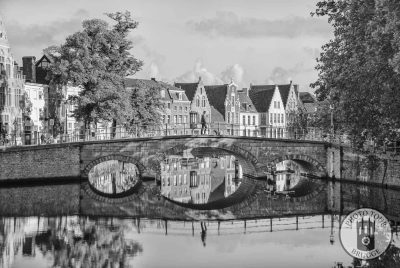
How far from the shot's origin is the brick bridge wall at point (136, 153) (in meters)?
45.7

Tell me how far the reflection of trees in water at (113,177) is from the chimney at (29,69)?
11111 mm

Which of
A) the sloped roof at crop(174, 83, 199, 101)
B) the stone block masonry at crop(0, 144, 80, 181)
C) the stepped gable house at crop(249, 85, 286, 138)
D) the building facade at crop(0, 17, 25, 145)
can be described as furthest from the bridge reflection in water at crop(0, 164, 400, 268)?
the stepped gable house at crop(249, 85, 286, 138)

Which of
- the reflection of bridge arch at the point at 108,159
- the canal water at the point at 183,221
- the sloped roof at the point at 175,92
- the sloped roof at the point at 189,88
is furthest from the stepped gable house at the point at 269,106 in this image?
the reflection of bridge arch at the point at 108,159

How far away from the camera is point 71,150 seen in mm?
47625

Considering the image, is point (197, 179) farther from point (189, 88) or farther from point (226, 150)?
point (189, 88)

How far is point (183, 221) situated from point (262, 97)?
226 feet

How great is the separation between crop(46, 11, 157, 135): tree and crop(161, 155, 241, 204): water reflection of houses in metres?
6.32

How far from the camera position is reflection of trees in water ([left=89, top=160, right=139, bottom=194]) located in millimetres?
47672

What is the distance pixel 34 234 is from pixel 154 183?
19.9 m

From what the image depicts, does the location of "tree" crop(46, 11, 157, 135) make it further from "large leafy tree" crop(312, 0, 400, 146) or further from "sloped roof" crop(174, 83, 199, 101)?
"sloped roof" crop(174, 83, 199, 101)

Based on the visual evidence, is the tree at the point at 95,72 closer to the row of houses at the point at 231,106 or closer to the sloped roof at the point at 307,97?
the row of houses at the point at 231,106

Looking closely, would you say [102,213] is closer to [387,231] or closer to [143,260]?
[143,260]

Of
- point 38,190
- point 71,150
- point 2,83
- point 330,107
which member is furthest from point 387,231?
point 2,83

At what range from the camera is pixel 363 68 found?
32.0 m
